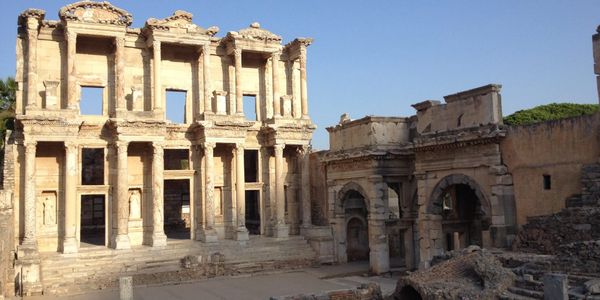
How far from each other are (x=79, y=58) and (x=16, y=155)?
4.75 meters

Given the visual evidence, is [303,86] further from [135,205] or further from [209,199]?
[135,205]

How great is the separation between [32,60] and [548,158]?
18.8 meters

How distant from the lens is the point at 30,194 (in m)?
20.9

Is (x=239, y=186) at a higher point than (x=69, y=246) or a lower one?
higher

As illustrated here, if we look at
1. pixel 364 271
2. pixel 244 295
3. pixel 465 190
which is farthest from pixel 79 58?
pixel 465 190

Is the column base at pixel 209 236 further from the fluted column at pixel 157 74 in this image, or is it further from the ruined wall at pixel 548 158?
the ruined wall at pixel 548 158

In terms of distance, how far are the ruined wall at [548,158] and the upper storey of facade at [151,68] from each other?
11873mm

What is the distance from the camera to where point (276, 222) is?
25.1 meters

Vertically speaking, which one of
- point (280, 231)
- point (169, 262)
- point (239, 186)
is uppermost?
point (239, 186)

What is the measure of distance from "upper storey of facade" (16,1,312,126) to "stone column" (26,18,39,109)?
0.04 m

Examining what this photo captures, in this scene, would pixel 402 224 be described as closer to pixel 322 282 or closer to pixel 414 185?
pixel 414 185

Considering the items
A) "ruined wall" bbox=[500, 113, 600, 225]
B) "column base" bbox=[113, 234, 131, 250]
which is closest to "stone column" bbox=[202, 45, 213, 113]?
"column base" bbox=[113, 234, 131, 250]

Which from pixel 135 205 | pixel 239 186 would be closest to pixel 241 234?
pixel 239 186

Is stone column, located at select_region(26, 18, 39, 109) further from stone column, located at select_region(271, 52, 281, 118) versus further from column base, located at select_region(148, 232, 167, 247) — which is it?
stone column, located at select_region(271, 52, 281, 118)
